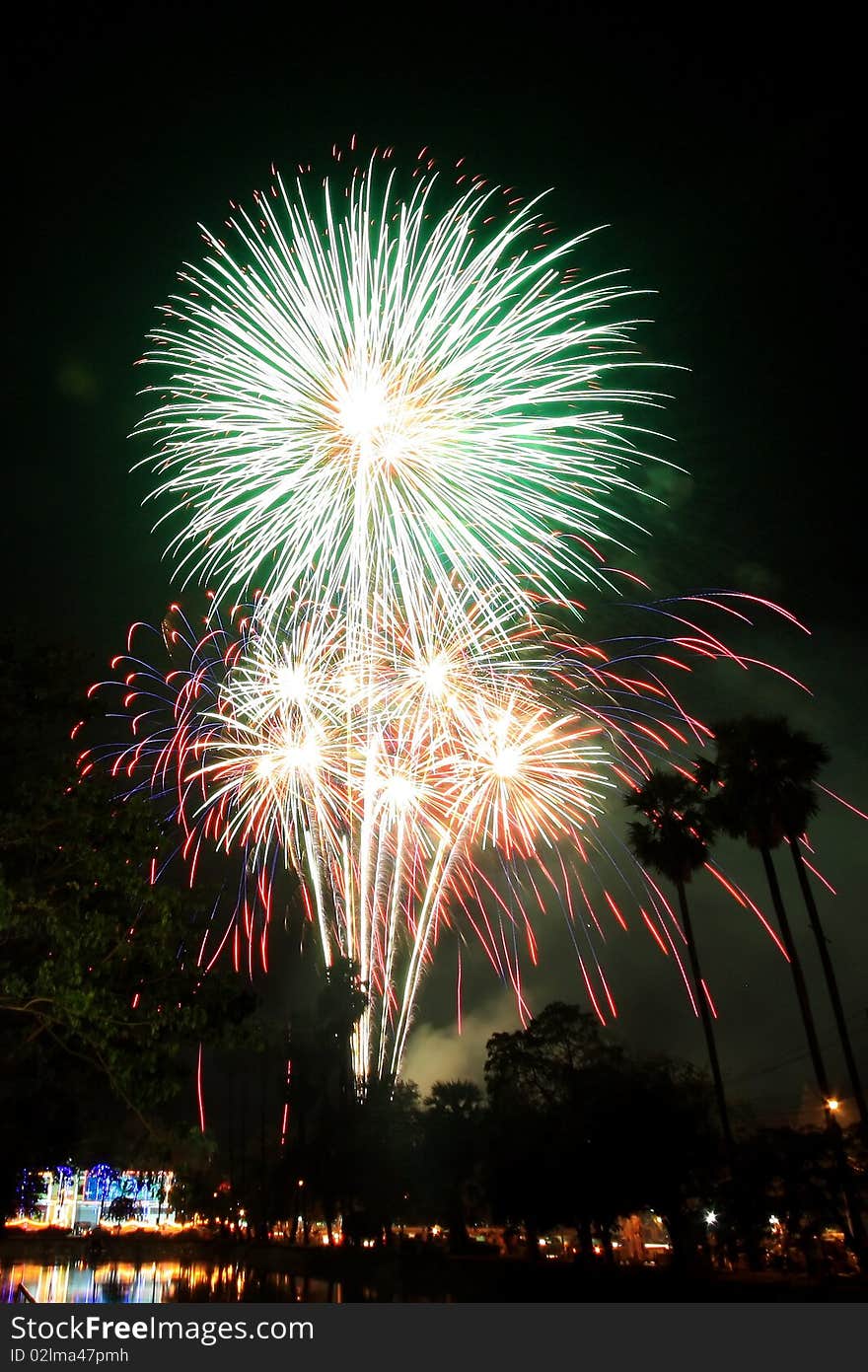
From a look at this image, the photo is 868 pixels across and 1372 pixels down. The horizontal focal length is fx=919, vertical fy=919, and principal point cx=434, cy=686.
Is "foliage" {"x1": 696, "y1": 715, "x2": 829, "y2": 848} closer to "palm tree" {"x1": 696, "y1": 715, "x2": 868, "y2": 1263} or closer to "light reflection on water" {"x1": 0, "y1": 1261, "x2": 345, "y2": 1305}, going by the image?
"palm tree" {"x1": 696, "y1": 715, "x2": 868, "y2": 1263}

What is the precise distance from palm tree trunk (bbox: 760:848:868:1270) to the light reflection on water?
15496mm

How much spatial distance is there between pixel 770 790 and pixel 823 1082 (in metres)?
9.01

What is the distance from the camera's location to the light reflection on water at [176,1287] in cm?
3019

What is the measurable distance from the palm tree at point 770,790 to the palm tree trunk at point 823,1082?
0.14 feet

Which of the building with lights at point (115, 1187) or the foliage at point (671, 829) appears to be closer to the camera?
the building with lights at point (115, 1187)

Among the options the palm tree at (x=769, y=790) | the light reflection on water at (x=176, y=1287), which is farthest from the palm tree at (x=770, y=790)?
the light reflection on water at (x=176, y=1287)

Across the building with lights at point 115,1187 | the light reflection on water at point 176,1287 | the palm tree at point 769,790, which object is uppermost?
the palm tree at point 769,790

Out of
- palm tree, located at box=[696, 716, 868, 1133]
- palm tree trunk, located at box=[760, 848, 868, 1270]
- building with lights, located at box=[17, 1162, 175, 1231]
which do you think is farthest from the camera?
palm tree, located at box=[696, 716, 868, 1133]

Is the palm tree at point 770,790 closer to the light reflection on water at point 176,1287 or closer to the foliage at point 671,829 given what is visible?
the foliage at point 671,829

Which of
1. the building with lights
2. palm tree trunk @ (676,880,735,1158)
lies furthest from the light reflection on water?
palm tree trunk @ (676,880,735,1158)

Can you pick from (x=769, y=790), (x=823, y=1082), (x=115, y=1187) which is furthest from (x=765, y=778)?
(x=115, y=1187)

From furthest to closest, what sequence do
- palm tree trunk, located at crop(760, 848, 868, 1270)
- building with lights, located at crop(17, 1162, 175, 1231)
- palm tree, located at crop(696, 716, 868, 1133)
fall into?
palm tree, located at crop(696, 716, 868, 1133) → palm tree trunk, located at crop(760, 848, 868, 1270) → building with lights, located at crop(17, 1162, 175, 1231)

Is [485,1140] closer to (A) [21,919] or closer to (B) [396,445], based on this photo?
(B) [396,445]

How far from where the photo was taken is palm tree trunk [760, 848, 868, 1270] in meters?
22.8
